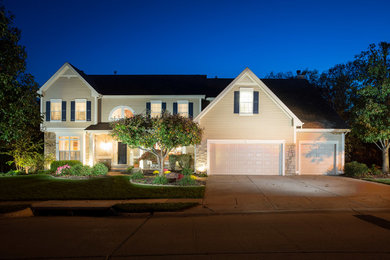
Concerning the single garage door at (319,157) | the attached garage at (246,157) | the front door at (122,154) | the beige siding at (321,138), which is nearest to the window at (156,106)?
the front door at (122,154)

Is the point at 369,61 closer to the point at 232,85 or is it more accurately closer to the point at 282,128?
the point at 282,128

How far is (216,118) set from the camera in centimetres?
1723

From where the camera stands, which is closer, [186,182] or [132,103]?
[186,182]

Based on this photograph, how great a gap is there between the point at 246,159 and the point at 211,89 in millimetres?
7592

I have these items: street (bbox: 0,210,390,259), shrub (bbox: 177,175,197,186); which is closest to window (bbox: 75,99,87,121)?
shrub (bbox: 177,175,197,186)

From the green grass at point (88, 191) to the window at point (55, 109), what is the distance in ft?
23.2

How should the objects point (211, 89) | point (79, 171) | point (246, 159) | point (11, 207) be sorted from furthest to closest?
point (211, 89)
point (246, 159)
point (79, 171)
point (11, 207)

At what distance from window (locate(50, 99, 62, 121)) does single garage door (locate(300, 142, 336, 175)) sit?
57.3 feet

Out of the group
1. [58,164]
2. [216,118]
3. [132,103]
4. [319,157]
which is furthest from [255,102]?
[58,164]

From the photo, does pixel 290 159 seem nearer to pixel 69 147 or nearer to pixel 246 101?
pixel 246 101

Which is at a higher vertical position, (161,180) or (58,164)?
(58,164)

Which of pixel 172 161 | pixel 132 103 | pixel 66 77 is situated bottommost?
pixel 172 161

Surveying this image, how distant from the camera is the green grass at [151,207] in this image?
338 inches

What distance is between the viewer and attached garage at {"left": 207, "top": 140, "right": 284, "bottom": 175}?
56.2ft
